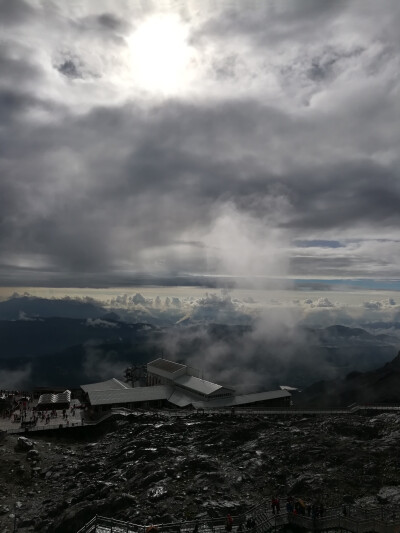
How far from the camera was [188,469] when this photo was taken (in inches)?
1907

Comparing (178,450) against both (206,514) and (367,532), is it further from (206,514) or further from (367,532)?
(367,532)

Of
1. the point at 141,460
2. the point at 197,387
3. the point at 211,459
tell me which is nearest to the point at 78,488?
the point at 141,460

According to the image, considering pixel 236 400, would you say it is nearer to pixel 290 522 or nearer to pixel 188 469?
pixel 188 469

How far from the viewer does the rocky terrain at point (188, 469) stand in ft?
131

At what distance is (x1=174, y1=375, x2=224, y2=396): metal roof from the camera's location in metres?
88.1

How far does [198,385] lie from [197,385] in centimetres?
24

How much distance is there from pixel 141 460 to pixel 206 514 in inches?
680

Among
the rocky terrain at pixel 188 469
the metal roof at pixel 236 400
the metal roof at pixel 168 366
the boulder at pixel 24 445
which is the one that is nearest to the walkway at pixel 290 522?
the rocky terrain at pixel 188 469

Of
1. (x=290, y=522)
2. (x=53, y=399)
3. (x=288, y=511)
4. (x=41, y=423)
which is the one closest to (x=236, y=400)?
(x=53, y=399)

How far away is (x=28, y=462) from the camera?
53.6 m

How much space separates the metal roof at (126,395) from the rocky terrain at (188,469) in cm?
1386

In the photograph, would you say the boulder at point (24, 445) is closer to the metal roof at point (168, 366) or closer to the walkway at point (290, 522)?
the walkway at point (290, 522)

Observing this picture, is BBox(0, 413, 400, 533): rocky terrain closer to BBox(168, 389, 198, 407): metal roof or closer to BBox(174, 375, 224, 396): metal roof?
BBox(168, 389, 198, 407): metal roof

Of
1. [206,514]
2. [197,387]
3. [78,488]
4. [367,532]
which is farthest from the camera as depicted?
[197,387]
